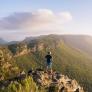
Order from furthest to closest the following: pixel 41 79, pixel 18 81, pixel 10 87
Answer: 1. pixel 41 79
2. pixel 18 81
3. pixel 10 87

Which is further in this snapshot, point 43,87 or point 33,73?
point 33,73

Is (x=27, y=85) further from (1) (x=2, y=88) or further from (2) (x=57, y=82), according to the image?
(2) (x=57, y=82)

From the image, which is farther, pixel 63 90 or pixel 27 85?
pixel 63 90

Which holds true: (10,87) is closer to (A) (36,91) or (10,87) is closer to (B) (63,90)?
(A) (36,91)

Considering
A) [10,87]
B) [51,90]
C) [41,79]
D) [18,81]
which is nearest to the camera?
[10,87]

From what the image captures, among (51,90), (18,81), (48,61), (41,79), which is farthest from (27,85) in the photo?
(41,79)

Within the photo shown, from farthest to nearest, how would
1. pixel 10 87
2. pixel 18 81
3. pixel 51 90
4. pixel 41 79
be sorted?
pixel 41 79 < pixel 51 90 < pixel 18 81 < pixel 10 87

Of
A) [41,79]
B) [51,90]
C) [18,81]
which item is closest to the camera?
[18,81]

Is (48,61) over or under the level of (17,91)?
over

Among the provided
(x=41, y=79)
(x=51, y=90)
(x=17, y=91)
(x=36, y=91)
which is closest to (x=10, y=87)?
(x=17, y=91)

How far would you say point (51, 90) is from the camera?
15312 cm

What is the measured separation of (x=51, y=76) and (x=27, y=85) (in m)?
45.2

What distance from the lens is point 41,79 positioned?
Answer: 6614 inches

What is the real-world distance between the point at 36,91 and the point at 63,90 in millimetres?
26073
